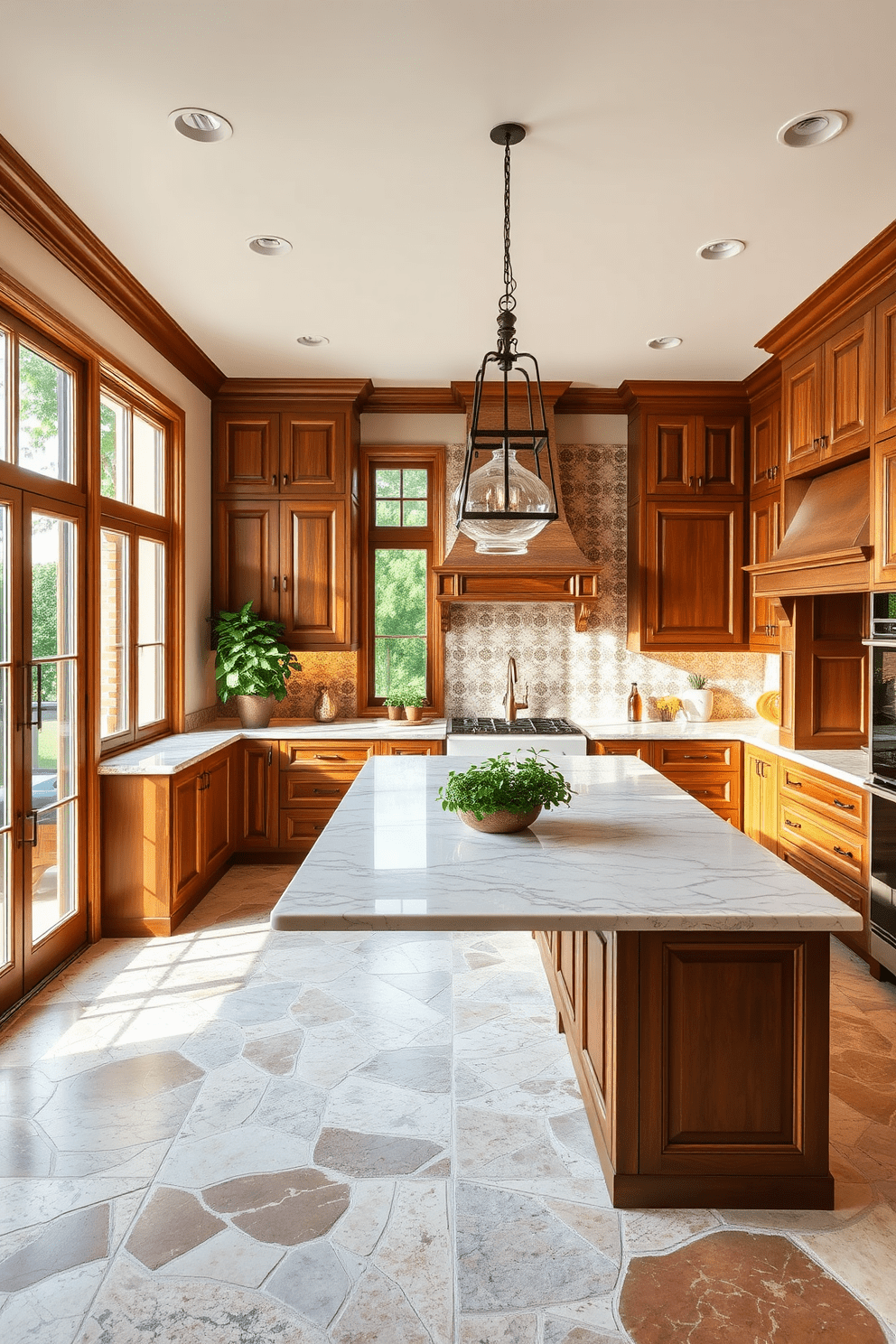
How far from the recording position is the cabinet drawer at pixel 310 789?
5.04 meters

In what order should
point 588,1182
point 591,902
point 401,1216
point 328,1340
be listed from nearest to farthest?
point 328,1340 → point 591,902 → point 401,1216 → point 588,1182

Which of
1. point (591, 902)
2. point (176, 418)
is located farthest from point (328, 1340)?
point (176, 418)

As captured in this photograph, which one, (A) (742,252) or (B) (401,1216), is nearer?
(B) (401,1216)

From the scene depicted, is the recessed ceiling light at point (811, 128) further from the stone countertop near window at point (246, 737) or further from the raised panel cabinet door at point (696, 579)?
the stone countertop near window at point (246, 737)

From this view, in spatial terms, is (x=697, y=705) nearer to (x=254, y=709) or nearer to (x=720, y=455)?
(x=720, y=455)

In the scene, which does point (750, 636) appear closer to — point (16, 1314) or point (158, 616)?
point (158, 616)

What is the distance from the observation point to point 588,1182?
218 cm

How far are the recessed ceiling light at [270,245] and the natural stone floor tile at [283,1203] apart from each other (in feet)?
10.3

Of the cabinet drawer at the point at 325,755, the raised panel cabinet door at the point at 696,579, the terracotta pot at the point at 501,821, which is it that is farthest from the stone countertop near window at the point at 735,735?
the terracotta pot at the point at 501,821

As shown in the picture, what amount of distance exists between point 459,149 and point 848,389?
6.64ft

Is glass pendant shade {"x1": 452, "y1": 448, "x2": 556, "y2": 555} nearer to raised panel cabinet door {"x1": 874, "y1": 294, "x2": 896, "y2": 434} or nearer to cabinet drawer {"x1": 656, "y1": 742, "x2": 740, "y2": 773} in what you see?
raised panel cabinet door {"x1": 874, "y1": 294, "x2": 896, "y2": 434}

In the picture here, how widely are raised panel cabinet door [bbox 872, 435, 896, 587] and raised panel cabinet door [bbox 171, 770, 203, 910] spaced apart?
3.14 m

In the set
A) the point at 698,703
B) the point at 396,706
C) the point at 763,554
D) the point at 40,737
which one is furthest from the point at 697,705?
the point at 40,737

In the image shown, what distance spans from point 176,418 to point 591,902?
381 centimetres
